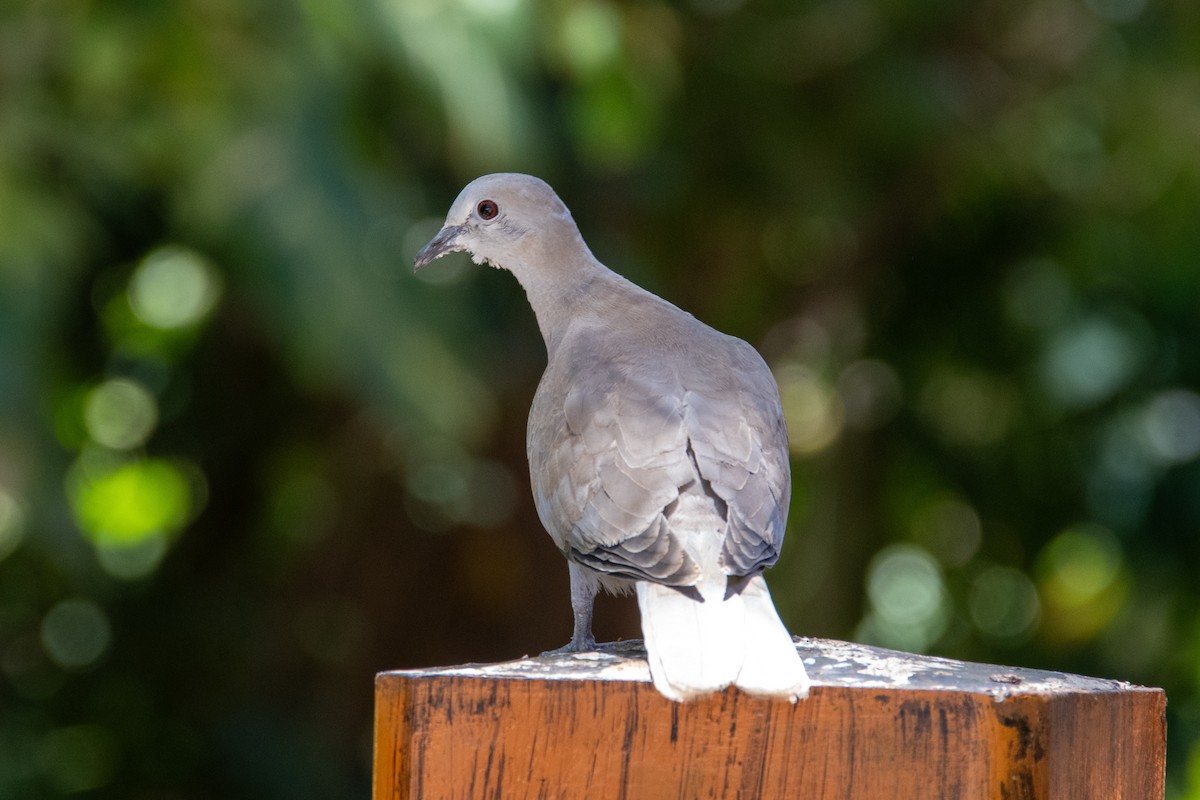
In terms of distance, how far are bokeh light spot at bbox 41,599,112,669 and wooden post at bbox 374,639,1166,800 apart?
19.6ft

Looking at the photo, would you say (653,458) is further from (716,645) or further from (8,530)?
(8,530)

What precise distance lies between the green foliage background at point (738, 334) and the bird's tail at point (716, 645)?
3031mm

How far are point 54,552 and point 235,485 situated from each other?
2673mm

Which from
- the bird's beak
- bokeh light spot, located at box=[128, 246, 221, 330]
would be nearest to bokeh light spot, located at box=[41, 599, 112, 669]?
bokeh light spot, located at box=[128, 246, 221, 330]

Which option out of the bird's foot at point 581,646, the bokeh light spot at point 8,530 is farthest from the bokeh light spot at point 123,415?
the bird's foot at point 581,646

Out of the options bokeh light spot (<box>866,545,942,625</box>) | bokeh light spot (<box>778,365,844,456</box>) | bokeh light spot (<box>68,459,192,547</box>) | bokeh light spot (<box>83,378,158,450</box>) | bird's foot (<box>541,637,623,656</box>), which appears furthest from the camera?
bokeh light spot (<box>866,545,942,625</box>)

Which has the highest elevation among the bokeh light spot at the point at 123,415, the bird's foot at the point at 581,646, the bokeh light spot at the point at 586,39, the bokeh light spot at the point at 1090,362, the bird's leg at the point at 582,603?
the bokeh light spot at the point at 586,39

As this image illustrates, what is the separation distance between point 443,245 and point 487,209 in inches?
5.3

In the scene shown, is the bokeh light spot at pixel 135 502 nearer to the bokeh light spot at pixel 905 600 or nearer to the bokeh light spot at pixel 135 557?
the bokeh light spot at pixel 135 557

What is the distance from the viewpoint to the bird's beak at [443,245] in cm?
344

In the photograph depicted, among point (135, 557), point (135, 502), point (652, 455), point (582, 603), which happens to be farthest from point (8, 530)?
point (652, 455)

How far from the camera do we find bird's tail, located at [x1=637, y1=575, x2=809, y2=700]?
202 centimetres

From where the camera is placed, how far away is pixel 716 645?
2119mm

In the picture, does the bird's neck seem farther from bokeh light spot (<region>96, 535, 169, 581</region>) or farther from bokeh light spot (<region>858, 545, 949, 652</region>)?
bokeh light spot (<region>858, 545, 949, 652</region>)
